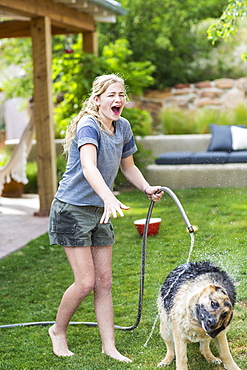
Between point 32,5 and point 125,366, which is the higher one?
point 32,5

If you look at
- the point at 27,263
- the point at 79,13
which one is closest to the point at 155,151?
the point at 79,13

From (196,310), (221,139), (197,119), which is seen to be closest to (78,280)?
(196,310)

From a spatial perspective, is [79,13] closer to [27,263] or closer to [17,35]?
[17,35]

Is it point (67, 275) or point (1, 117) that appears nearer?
point (67, 275)

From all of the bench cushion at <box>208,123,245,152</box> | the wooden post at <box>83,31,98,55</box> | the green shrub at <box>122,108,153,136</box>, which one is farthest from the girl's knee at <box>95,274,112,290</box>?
the bench cushion at <box>208,123,245,152</box>

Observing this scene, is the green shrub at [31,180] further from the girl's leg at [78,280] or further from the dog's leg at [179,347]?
the dog's leg at [179,347]

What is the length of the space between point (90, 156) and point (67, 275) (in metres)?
2.11

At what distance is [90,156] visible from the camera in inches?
96.0

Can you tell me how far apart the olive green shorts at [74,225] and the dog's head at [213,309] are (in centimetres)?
66

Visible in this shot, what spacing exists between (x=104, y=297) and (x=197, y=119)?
7.41 metres

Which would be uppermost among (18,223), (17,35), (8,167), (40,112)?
(17,35)

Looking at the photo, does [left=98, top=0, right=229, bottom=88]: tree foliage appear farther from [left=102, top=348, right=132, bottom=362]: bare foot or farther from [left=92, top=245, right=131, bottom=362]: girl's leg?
[left=102, top=348, right=132, bottom=362]: bare foot

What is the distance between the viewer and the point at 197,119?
9820 millimetres

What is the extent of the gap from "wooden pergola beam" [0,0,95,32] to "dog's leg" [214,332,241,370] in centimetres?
424
